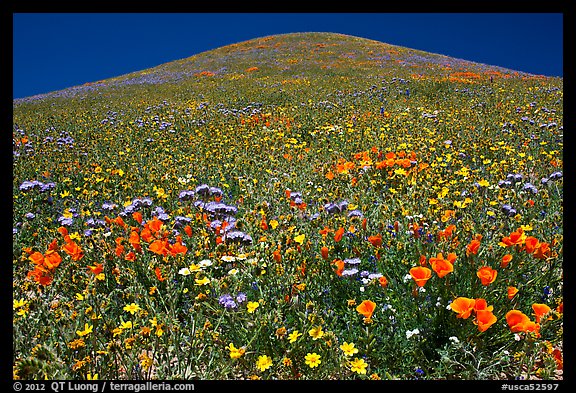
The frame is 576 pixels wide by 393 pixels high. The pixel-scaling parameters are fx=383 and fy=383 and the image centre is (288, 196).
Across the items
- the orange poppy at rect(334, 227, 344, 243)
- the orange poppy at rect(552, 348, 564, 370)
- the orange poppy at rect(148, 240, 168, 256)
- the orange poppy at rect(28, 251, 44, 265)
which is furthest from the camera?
the orange poppy at rect(334, 227, 344, 243)

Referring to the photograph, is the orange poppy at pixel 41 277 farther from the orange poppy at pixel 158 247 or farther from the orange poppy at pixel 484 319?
the orange poppy at pixel 484 319

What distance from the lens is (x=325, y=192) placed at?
4891 millimetres

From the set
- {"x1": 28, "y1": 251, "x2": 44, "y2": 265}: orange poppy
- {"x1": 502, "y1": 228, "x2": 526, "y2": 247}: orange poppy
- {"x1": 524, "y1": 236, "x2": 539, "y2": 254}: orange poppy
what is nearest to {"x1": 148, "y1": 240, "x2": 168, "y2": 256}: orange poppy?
{"x1": 28, "y1": 251, "x2": 44, "y2": 265}: orange poppy

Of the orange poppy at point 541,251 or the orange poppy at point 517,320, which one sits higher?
the orange poppy at point 541,251

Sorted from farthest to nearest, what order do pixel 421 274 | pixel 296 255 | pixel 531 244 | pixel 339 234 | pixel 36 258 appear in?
1. pixel 296 255
2. pixel 339 234
3. pixel 36 258
4. pixel 531 244
5. pixel 421 274

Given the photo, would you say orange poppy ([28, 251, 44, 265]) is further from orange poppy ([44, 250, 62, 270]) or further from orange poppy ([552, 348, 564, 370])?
orange poppy ([552, 348, 564, 370])

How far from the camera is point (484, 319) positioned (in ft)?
6.94

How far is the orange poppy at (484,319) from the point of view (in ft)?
6.83

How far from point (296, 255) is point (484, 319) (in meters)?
1.51

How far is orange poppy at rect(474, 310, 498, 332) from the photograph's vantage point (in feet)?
6.83

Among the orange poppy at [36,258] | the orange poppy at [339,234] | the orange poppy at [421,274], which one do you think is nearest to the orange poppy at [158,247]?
the orange poppy at [36,258]

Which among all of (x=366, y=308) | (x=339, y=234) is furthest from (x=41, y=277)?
(x=366, y=308)

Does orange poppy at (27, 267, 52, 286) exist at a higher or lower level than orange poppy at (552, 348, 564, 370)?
higher

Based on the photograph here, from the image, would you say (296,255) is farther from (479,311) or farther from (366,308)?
(479,311)
